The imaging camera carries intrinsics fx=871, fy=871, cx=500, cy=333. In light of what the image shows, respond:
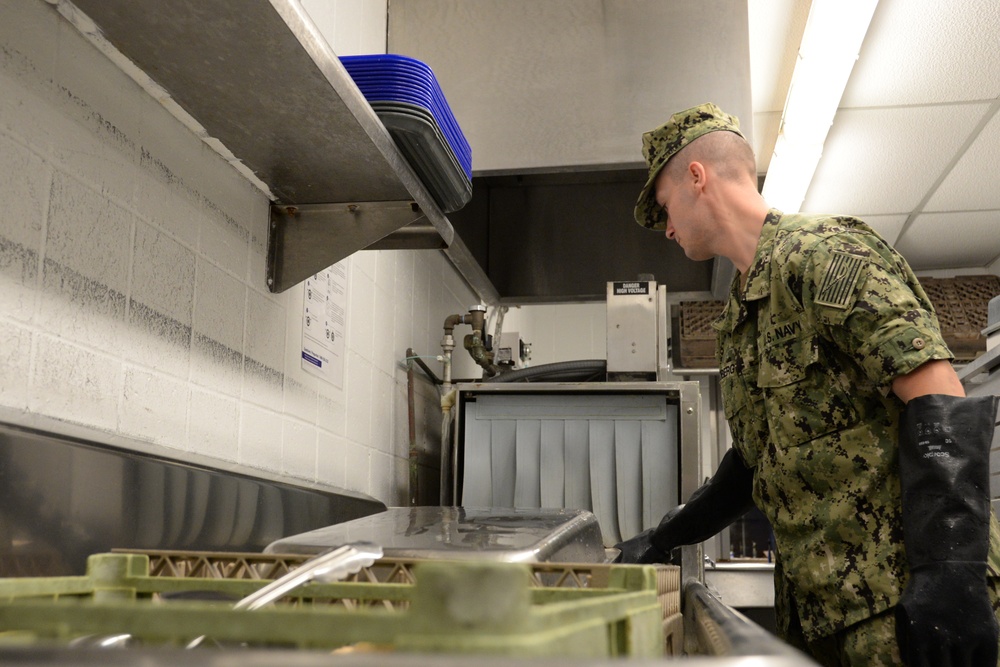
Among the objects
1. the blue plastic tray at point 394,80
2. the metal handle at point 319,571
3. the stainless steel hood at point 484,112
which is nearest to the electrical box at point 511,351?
the stainless steel hood at point 484,112

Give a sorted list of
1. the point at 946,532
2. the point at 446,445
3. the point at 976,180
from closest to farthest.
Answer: the point at 946,532 → the point at 446,445 → the point at 976,180

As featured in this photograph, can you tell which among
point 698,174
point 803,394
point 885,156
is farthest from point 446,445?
point 885,156

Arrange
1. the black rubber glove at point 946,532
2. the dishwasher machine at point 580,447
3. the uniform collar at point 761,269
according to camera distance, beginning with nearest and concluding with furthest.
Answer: the black rubber glove at point 946,532 < the uniform collar at point 761,269 < the dishwasher machine at point 580,447

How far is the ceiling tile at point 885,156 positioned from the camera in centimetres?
387

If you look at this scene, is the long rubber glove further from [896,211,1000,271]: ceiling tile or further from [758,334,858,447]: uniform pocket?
[896,211,1000,271]: ceiling tile

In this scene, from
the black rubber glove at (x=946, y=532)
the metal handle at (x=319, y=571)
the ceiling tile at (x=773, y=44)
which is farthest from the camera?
the ceiling tile at (x=773, y=44)

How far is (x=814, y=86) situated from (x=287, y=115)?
2264mm

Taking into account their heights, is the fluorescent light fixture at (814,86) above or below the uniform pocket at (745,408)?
above

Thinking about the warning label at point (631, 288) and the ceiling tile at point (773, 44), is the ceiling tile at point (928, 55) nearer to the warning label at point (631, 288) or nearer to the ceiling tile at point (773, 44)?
the ceiling tile at point (773, 44)

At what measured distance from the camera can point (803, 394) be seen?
1688 mm

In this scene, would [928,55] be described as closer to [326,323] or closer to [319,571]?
[326,323]

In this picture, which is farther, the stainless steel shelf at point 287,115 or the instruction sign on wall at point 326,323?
the instruction sign on wall at point 326,323

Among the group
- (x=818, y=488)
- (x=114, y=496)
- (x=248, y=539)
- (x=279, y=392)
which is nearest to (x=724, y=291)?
(x=818, y=488)

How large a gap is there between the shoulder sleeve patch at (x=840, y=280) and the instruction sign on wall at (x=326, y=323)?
1.11 m
